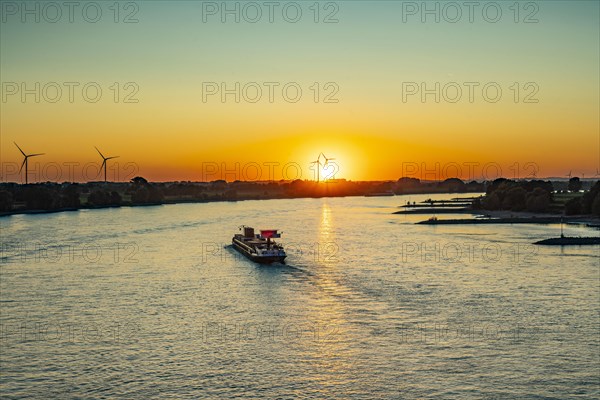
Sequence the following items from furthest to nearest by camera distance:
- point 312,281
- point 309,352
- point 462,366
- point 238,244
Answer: point 238,244
point 312,281
point 309,352
point 462,366

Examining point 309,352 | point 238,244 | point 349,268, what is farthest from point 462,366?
point 238,244

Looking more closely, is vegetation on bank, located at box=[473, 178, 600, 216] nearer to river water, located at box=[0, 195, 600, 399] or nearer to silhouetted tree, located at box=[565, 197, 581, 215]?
silhouetted tree, located at box=[565, 197, 581, 215]

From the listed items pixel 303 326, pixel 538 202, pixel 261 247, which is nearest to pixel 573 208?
pixel 538 202

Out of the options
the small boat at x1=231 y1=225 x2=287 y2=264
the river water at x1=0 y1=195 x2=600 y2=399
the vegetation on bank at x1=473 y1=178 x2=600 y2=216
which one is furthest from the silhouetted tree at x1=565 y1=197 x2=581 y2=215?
the small boat at x1=231 y1=225 x2=287 y2=264

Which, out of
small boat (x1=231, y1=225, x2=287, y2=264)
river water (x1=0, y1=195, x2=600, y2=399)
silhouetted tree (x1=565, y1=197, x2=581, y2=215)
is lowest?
river water (x1=0, y1=195, x2=600, y2=399)

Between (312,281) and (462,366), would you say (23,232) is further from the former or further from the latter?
(462,366)

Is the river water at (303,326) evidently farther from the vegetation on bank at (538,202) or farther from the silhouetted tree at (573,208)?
the silhouetted tree at (573,208)
